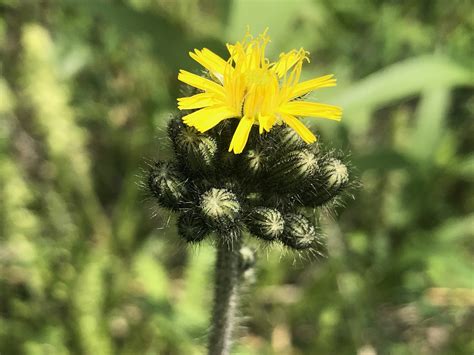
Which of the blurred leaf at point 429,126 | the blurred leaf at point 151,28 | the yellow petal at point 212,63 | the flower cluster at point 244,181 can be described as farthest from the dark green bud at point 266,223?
the blurred leaf at point 429,126

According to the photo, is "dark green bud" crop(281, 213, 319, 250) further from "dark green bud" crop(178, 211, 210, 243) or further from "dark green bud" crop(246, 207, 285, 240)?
"dark green bud" crop(178, 211, 210, 243)

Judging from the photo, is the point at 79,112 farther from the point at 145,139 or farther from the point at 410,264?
the point at 410,264

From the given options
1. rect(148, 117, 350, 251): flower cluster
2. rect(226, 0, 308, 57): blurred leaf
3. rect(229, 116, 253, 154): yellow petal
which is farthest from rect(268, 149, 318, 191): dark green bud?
rect(226, 0, 308, 57): blurred leaf

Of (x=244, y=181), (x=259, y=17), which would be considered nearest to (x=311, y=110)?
(x=244, y=181)

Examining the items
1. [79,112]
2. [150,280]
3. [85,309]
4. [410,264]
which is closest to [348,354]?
[410,264]

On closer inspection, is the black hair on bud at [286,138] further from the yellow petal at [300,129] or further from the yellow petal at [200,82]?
the yellow petal at [200,82]
